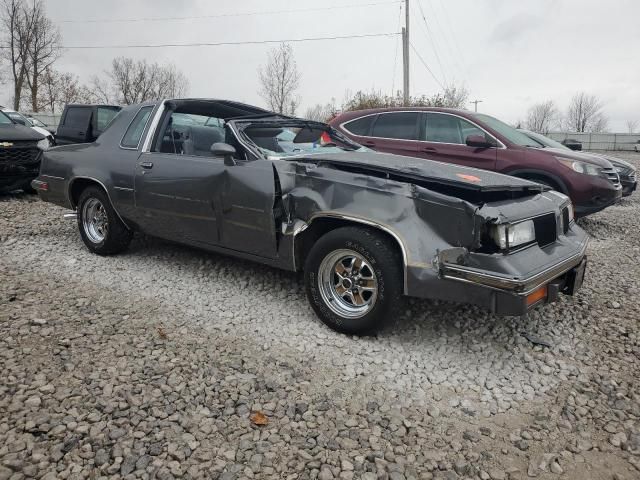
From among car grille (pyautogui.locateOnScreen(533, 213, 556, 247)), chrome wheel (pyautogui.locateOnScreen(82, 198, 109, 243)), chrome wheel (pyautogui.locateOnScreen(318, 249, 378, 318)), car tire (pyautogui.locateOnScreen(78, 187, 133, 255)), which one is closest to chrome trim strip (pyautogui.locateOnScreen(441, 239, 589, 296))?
car grille (pyautogui.locateOnScreen(533, 213, 556, 247))

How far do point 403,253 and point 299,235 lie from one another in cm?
86

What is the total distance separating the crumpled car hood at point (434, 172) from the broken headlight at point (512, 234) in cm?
30

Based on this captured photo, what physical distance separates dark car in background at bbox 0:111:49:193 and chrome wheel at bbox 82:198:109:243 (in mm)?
3402

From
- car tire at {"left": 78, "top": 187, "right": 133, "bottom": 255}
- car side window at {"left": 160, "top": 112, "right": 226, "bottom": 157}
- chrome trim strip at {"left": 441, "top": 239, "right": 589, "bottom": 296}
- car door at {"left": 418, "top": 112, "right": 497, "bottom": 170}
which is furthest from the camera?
car door at {"left": 418, "top": 112, "right": 497, "bottom": 170}

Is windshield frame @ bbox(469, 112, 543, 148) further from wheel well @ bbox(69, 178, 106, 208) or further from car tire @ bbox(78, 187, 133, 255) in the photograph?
wheel well @ bbox(69, 178, 106, 208)

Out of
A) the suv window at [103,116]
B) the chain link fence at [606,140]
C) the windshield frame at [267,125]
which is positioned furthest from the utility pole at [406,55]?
the windshield frame at [267,125]

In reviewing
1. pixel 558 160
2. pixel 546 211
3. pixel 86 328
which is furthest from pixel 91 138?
pixel 546 211

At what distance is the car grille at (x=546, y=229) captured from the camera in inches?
122

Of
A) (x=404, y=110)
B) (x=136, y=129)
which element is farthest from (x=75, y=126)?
(x=404, y=110)

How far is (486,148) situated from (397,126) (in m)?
1.41

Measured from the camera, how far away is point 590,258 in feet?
17.3

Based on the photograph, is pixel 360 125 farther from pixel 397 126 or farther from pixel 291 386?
pixel 291 386

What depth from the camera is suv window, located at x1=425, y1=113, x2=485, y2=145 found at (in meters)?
6.57

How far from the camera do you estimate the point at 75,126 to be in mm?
10586
